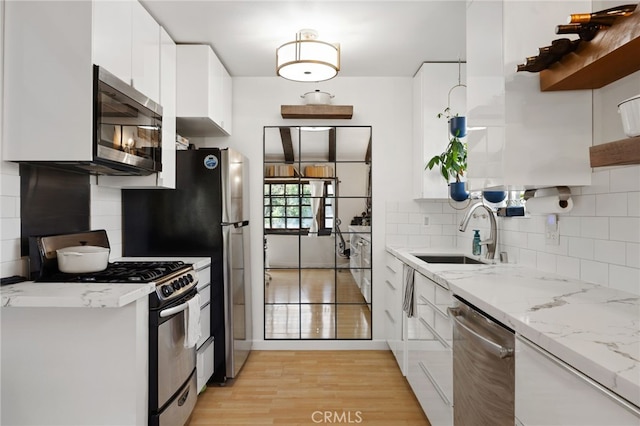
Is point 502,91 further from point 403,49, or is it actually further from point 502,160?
point 403,49

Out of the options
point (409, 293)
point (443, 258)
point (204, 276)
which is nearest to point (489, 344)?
point (409, 293)

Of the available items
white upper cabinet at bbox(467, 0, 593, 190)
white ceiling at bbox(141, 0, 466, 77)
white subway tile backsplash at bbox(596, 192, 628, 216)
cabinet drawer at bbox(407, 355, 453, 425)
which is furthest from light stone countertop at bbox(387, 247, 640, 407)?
white ceiling at bbox(141, 0, 466, 77)

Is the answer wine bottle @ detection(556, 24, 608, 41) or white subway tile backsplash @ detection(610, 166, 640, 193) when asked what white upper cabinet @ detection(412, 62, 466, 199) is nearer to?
white subway tile backsplash @ detection(610, 166, 640, 193)

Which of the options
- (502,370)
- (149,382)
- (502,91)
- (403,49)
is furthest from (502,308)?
(403,49)

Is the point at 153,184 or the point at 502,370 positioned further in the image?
the point at 153,184

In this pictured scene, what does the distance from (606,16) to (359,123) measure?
2.53 m

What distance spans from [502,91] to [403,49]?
59.4 inches

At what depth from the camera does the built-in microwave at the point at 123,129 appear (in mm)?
1832

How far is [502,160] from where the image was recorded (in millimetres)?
1719

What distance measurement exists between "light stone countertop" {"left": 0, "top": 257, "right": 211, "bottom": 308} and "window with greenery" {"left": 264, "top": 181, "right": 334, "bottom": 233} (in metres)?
1.97

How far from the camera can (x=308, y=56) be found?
2371mm

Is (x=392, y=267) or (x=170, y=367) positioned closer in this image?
(x=170, y=367)

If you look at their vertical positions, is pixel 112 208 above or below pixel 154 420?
above

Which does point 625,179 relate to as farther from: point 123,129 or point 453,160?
point 123,129
